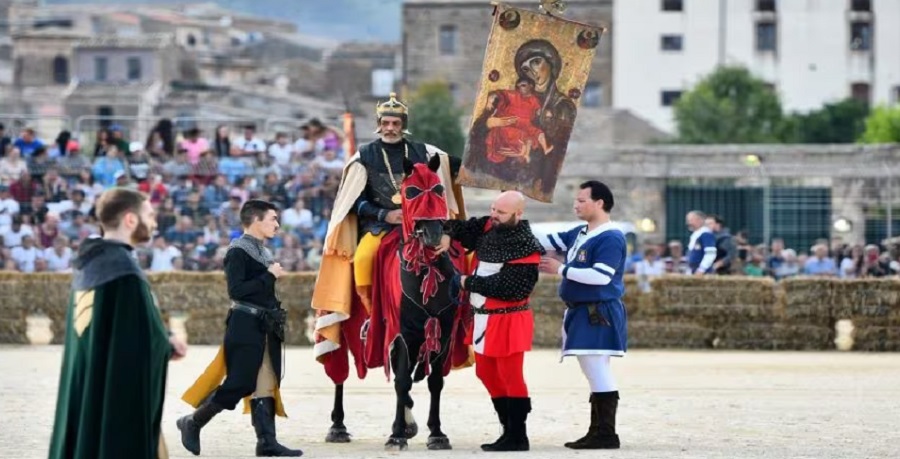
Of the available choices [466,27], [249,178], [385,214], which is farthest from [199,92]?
[385,214]

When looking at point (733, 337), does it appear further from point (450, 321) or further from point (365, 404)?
point (450, 321)

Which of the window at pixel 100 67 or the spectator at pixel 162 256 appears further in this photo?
the window at pixel 100 67

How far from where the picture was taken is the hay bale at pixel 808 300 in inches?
1030

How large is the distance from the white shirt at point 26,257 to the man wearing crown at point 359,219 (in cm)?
1549

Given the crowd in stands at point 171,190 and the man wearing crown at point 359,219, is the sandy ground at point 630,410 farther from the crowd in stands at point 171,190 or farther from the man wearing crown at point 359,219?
the crowd in stands at point 171,190

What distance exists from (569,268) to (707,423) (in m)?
2.33

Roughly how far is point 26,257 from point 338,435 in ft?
52.8

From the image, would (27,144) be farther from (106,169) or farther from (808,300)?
(808,300)

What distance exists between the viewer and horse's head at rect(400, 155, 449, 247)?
1403cm

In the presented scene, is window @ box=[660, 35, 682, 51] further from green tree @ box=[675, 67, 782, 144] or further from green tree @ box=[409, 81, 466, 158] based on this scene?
green tree @ box=[409, 81, 466, 158]

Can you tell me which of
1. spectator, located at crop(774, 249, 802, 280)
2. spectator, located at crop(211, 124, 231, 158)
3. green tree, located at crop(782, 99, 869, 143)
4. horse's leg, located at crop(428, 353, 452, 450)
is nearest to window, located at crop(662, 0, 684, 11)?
green tree, located at crop(782, 99, 869, 143)

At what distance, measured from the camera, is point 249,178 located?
34000 millimetres

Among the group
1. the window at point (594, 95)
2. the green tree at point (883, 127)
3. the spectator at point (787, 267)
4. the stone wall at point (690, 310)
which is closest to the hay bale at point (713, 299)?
the stone wall at point (690, 310)

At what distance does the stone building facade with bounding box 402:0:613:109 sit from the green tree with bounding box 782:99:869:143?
15.5 metres
